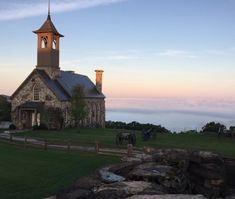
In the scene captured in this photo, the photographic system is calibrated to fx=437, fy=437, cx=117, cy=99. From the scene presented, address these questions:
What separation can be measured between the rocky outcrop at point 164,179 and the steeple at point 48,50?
40.2 meters

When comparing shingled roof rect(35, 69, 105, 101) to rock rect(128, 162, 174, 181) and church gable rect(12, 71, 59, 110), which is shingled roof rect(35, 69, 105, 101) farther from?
rock rect(128, 162, 174, 181)

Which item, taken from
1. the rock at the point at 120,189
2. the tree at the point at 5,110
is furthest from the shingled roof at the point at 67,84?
the rock at the point at 120,189

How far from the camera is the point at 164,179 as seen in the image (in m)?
12.0

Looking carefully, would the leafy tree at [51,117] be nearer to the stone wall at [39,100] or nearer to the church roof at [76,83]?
the stone wall at [39,100]

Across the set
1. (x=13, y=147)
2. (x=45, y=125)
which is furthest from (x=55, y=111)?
(x=13, y=147)

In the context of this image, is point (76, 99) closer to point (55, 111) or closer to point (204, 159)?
point (55, 111)

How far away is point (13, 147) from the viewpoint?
29.1 metres

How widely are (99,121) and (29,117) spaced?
13234 millimetres

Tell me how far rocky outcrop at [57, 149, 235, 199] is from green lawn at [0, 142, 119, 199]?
345 cm

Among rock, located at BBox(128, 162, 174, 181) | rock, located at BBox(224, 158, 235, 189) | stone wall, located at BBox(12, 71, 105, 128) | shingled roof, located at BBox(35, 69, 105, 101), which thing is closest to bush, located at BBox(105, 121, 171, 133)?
shingled roof, located at BBox(35, 69, 105, 101)

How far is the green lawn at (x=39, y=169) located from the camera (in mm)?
15453

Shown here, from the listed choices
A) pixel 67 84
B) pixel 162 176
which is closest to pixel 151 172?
pixel 162 176

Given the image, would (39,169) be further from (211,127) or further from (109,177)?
(211,127)

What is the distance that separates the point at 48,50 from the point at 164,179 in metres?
43.8
